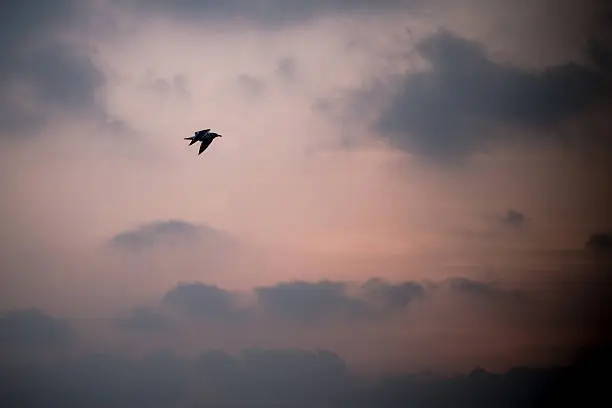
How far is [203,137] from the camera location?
3666 inches
